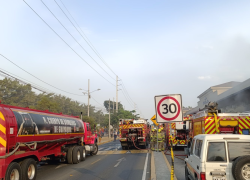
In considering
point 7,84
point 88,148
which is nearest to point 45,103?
point 7,84

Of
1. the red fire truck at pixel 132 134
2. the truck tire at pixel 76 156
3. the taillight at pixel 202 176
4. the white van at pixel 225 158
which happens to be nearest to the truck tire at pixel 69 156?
the truck tire at pixel 76 156

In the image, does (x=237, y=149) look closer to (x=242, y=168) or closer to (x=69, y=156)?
(x=242, y=168)

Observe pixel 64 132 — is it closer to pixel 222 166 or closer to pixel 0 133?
pixel 0 133

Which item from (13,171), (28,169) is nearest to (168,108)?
(13,171)

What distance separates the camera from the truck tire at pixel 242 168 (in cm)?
484

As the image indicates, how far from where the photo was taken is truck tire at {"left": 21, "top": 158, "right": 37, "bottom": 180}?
8.96m

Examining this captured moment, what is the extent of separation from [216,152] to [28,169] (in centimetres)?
714

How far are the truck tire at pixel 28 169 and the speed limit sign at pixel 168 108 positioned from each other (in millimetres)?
5553

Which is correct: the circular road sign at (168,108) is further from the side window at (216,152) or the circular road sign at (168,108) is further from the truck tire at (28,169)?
the truck tire at (28,169)

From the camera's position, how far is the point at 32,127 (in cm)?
990

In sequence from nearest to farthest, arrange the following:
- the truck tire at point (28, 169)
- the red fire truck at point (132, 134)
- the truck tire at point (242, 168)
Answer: the truck tire at point (242, 168) → the truck tire at point (28, 169) → the red fire truck at point (132, 134)

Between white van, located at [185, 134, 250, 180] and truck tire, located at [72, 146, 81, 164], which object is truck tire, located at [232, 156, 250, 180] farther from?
truck tire, located at [72, 146, 81, 164]

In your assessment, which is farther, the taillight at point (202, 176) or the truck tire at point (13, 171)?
the truck tire at point (13, 171)

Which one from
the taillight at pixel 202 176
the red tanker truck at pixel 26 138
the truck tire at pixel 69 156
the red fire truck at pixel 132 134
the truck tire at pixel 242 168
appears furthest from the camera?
the red fire truck at pixel 132 134
